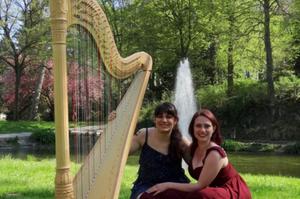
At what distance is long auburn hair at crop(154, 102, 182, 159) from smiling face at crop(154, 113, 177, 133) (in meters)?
0.02

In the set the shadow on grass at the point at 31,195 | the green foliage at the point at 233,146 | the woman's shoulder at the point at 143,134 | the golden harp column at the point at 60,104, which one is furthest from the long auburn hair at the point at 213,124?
the green foliage at the point at 233,146

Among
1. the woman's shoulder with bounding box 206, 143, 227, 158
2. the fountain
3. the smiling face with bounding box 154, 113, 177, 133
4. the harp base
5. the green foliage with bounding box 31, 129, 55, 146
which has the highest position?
the fountain

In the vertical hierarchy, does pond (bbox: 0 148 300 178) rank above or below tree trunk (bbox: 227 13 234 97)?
below

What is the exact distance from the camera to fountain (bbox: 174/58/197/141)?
67.7 feet

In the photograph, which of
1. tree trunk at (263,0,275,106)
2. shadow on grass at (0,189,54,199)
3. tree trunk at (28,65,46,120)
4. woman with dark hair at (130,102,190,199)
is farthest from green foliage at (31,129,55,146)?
woman with dark hair at (130,102,190,199)

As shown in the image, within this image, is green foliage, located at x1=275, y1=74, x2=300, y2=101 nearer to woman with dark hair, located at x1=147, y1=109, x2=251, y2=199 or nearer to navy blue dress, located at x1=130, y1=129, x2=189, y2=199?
navy blue dress, located at x1=130, y1=129, x2=189, y2=199

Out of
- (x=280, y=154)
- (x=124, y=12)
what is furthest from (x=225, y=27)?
(x=280, y=154)

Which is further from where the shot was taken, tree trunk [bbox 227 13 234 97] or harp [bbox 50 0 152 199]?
tree trunk [bbox 227 13 234 97]

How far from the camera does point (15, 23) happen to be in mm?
A: 26062

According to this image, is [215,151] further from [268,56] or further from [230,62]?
[230,62]

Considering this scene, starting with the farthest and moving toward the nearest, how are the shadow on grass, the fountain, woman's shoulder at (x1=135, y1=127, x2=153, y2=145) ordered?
the fountain → the shadow on grass → woman's shoulder at (x1=135, y1=127, x2=153, y2=145)

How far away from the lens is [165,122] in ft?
11.7

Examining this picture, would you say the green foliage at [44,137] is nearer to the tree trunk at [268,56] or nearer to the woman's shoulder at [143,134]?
the tree trunk at [268,56]

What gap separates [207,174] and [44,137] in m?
17.3
